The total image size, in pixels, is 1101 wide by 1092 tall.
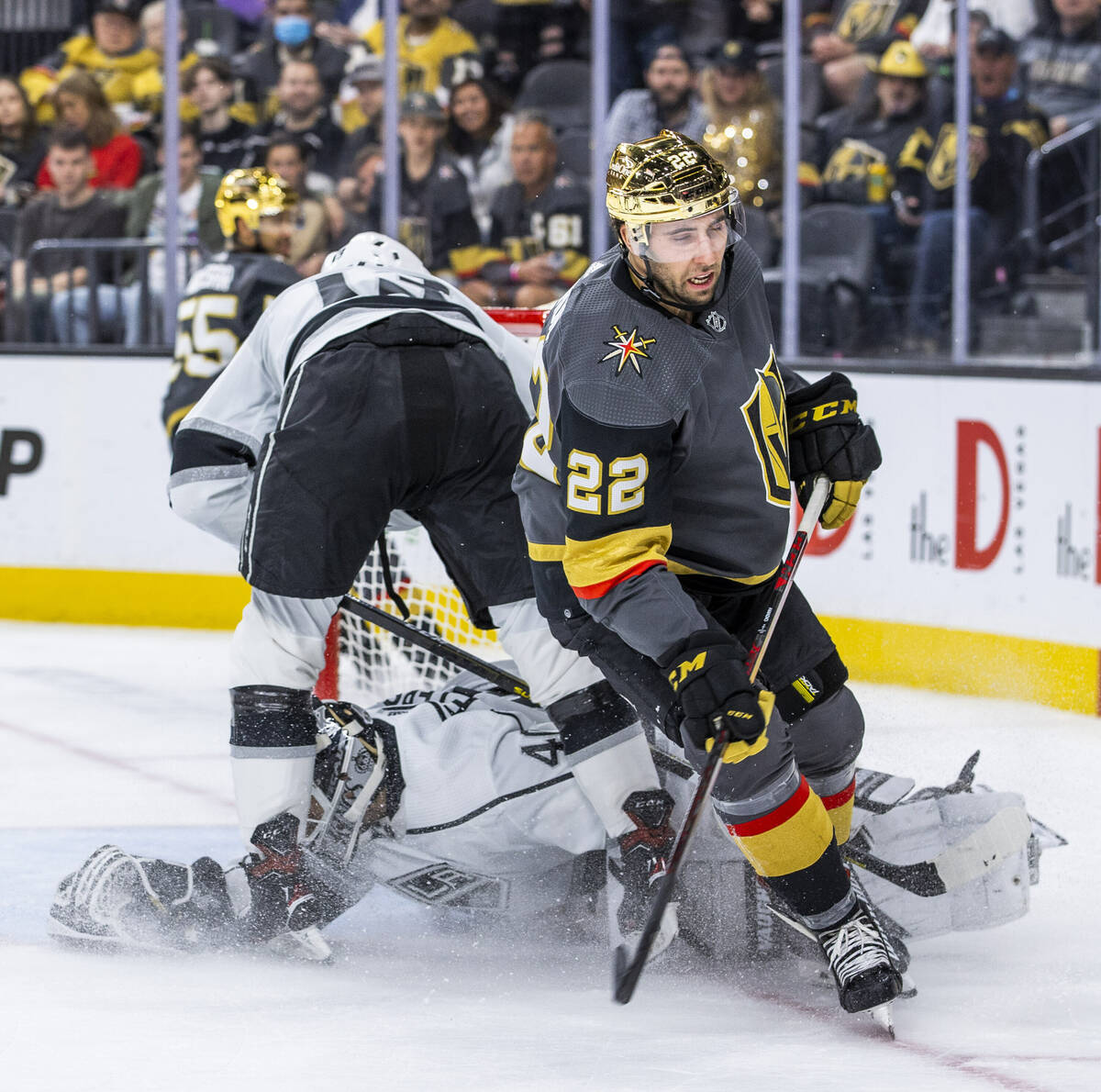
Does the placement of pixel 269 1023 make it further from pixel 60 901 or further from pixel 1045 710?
pixel 1045 710

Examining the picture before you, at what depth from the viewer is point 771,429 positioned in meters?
2.19

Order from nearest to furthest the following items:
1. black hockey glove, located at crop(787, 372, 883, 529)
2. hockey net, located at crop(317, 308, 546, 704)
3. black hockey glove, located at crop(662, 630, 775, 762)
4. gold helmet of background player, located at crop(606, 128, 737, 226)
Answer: black hockey glove, located at crop(662, 630, 775, 762), gold helmet of background player, located at crop(606, 128, 737, 226), black hockey glove, located at crop(787, 372, 883, 529), hockey net, located at crop(317, 308, 546, 704)

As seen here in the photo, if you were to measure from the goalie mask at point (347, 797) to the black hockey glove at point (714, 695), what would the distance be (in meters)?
0.69

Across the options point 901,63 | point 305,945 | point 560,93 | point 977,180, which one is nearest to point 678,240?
point 305,945

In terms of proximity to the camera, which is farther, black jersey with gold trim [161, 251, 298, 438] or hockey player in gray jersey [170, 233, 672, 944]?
black jersey with gold trim [161, 251, 298, 438]

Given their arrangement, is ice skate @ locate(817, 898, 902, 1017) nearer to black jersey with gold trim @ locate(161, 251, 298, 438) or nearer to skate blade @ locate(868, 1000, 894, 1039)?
skate blade @ locate(868, 1000, 894, 1039)

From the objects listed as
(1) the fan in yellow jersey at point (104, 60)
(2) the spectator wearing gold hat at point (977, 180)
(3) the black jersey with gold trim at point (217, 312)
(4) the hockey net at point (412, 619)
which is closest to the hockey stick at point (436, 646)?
(4) the hockey net at point (412, 619)

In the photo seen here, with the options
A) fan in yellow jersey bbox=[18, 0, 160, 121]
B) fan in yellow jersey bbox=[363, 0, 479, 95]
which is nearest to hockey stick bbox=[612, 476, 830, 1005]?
fan in yellow jersey bbox=[363, 0, 479, 95]

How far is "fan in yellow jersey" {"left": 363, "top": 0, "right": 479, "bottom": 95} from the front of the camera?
519cm

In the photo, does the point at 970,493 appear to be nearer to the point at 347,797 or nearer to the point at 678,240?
the point at 347,797

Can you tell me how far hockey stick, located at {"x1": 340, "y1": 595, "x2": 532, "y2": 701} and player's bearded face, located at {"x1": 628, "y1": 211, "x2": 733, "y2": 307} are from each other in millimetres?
798

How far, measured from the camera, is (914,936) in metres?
2.43

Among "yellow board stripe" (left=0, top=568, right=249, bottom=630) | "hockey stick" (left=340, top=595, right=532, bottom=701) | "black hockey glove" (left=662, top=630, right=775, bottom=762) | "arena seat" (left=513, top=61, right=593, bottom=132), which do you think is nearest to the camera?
"black hockey glove" (left=662, top=630, right=775, bottom=762)

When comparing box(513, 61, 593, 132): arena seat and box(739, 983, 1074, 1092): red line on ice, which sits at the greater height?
box(513, 61, 593, 132): arena seat
